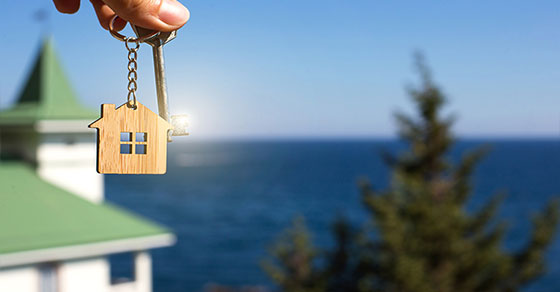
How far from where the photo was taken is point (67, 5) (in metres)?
0.82

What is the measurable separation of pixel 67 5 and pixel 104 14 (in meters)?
0.07

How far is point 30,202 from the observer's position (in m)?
3.32

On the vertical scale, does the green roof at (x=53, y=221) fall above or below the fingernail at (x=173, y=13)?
below

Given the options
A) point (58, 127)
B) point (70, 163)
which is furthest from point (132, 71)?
point (70, 163)

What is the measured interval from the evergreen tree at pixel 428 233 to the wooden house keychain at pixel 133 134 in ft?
23.4

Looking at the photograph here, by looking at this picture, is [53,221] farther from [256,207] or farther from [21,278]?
[256,207]

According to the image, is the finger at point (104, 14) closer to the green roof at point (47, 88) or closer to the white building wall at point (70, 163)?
the green roof at point (47, 88)

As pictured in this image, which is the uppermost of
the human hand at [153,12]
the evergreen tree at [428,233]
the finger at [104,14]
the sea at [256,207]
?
the finger at [104,14]

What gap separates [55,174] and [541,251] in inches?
287

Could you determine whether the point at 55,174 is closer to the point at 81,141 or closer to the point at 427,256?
the point at 81,141

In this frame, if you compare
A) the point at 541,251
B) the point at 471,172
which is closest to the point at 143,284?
the point at 471,172

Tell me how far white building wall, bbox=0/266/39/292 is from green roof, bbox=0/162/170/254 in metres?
0.13

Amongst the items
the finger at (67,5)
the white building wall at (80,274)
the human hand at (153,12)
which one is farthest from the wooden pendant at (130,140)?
the white building wall at (80,274)

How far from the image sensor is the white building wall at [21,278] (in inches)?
115
